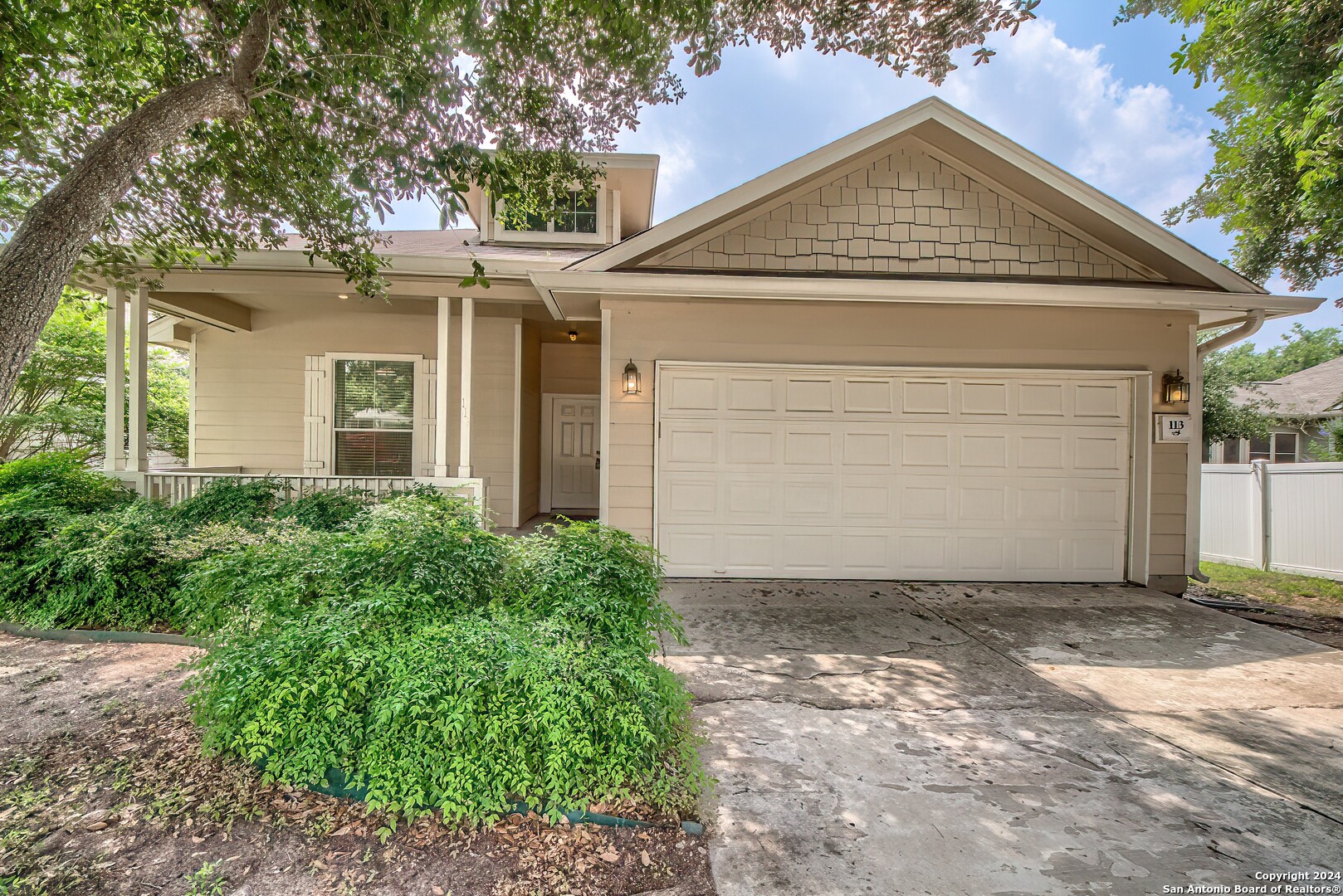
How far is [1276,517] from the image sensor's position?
7.47 metres

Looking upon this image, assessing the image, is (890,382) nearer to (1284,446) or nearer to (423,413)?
(423,413)

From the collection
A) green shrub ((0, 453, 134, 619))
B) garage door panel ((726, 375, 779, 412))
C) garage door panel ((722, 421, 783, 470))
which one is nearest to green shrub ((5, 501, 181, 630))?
green shrub ((0, 453, 134, 619))

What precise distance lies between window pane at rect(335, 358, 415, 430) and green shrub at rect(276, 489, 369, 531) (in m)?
2.13

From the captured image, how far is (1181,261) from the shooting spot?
5586 millimetres

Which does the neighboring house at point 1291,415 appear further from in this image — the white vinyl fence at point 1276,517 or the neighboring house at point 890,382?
the neighboring house at point 890,382

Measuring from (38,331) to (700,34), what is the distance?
4.37 metres

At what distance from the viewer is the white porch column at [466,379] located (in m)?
5.85

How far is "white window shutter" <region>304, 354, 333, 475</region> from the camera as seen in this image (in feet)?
24.8

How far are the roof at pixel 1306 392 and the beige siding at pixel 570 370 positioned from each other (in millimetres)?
16180

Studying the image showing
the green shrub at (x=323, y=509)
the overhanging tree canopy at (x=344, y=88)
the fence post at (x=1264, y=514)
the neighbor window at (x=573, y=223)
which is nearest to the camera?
the overhanging tree canopy at (x=344, y=88)

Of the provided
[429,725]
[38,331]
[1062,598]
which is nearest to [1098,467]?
[1062,598]

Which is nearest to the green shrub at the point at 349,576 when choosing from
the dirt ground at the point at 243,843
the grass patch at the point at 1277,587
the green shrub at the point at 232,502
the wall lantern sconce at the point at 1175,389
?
the dirt ground at the point at 243,843

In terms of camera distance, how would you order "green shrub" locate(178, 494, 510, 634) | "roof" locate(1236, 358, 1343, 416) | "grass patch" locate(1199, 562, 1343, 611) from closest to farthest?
"green shrub" locate(178, 494, 510, 634)
"grass patch" locate(1199, 562, 1343, 611)
"roof" locate(1236, 358, 1343, 416)

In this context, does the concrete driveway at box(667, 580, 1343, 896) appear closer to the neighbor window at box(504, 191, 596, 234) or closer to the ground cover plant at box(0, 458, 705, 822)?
the ground cover plant at box(0, 458, 705, 822)
